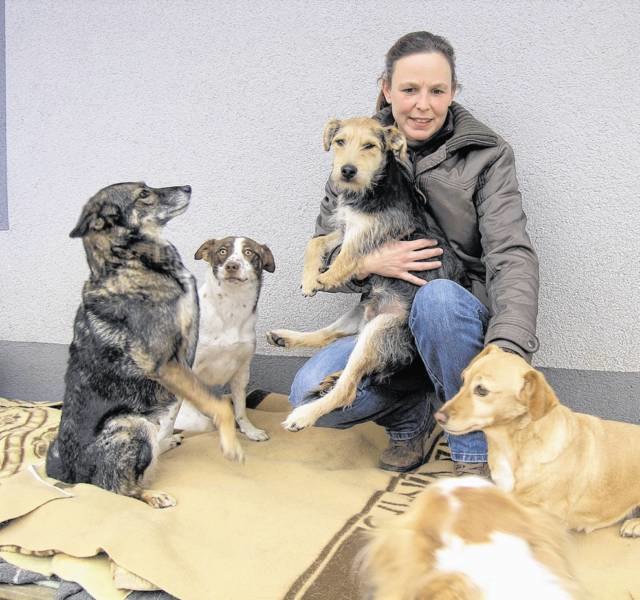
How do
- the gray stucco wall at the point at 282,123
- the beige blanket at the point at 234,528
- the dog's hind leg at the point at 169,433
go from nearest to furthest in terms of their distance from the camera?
the beige blanket at the point at 234,528 → the dog's hind leg at the point at 169,433 → the gray stucco wall at the point at 282,123

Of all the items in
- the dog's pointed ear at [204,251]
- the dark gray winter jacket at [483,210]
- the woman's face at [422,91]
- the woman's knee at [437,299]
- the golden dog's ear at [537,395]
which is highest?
the woman's face at [422,91]

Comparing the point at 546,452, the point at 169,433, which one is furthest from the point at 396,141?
the point at 169,433

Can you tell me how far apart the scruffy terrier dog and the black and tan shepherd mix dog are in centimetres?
55

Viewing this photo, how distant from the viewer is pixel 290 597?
1.78 metres

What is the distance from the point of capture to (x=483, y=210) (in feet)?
9.16

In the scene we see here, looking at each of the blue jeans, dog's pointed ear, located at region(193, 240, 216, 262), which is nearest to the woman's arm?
the blue jeans

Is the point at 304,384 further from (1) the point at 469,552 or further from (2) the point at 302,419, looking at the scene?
(1) the point at 469,552

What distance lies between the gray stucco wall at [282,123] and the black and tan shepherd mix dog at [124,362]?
52.7 inches

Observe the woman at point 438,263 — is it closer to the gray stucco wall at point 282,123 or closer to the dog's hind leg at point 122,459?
the gray stucco wall at point 282,123

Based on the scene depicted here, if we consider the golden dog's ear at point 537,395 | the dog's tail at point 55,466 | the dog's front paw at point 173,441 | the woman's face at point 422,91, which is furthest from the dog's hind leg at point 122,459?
the woman's face at point 422,91

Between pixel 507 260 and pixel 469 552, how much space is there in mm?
1844

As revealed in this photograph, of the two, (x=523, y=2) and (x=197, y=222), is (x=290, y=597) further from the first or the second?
(x=523, y=2)

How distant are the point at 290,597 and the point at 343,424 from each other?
49.9 inches

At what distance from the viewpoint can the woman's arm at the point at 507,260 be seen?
236cm
